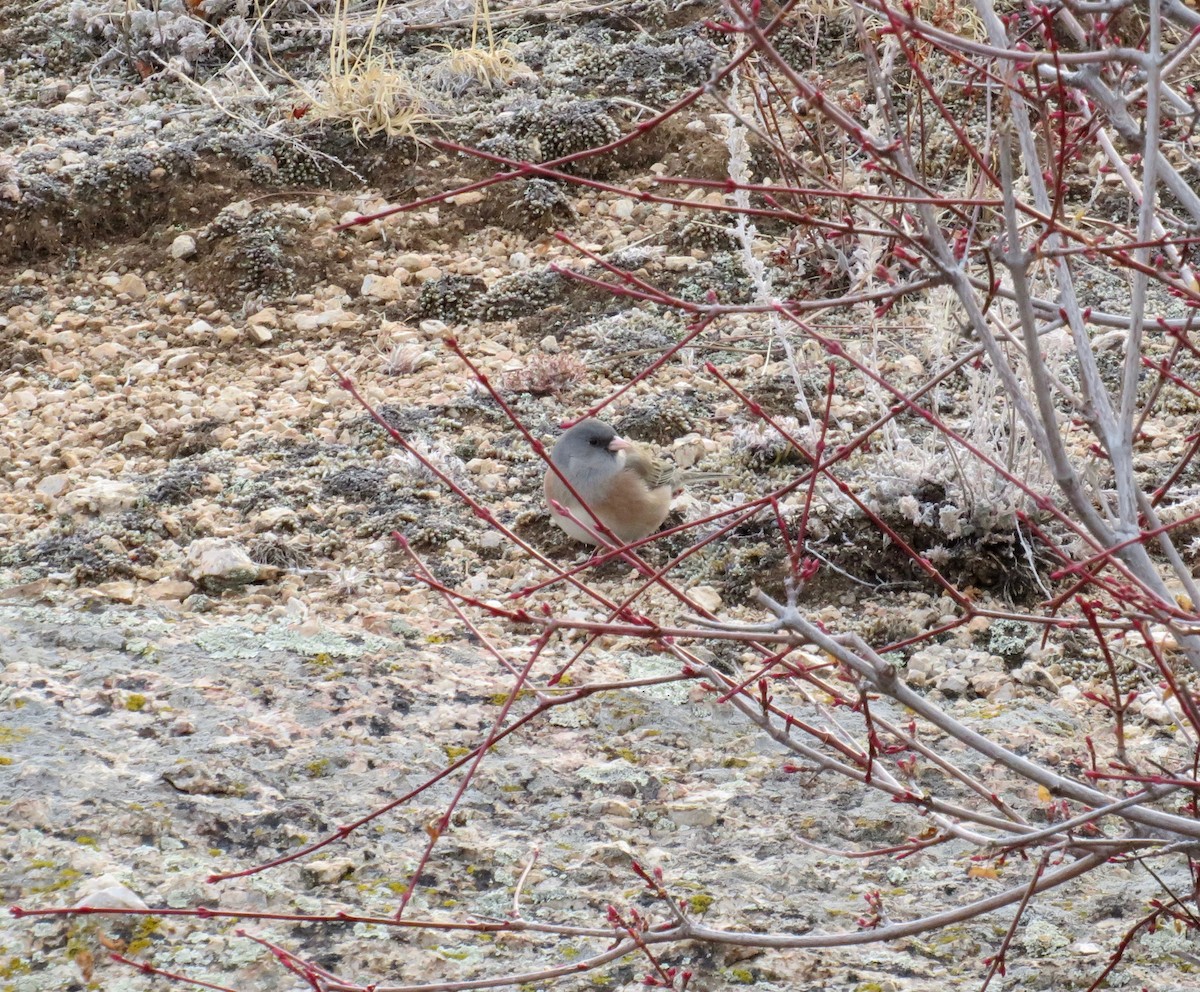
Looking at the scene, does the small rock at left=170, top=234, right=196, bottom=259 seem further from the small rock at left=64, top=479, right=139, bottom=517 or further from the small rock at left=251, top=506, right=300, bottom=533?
the small rock at left=251, top=506, right=300, bottom=533

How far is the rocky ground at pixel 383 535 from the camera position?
2246 millimetres

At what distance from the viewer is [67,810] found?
2369 millimetres

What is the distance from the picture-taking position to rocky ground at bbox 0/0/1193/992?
2.25 meters

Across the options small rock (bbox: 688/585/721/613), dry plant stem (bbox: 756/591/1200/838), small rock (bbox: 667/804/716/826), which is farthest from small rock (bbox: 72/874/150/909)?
small rock (bbox: 688/585/721/613)

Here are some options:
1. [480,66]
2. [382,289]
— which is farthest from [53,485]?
[480,66]

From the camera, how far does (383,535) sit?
4.04 m

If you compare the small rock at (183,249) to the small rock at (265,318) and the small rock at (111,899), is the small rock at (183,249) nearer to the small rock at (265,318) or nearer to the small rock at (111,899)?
the small rock at (265,318)

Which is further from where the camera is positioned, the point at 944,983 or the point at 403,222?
the point at 403,222

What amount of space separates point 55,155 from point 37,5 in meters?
1.97

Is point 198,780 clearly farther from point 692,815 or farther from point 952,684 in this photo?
point 952,684

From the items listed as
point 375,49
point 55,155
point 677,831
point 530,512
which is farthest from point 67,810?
point 375,49

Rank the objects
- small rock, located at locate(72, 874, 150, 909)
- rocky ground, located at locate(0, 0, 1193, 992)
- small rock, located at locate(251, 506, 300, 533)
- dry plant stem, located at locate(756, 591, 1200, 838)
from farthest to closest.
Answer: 1. small rock, located at locate(251, 506, 300, 533)
2. rocky ground, located at locate(0, 0, 1193, 992)
3. small rock, located at locate(72, 874, 150, 909)
4. dry plant stem, located at locate(756, 591, 1200, 838)

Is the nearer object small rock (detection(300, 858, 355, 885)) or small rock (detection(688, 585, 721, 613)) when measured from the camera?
small rock (detection(300, 858, 355, 885))

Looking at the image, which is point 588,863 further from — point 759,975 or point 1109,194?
point 1109,194
